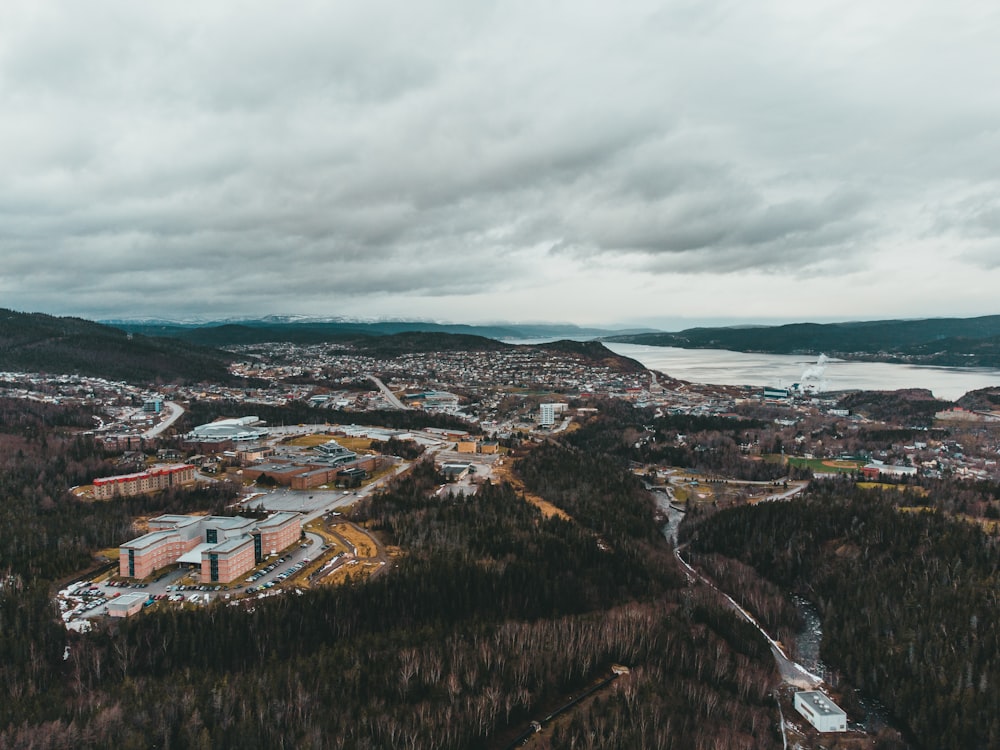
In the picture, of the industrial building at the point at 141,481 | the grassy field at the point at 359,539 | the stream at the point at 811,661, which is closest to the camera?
the stream at the point at 811,661

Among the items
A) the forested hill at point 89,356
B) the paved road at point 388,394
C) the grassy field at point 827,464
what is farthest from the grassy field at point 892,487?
the forested hill at point 89,356

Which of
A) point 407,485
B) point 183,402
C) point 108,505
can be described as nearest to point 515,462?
point 407,485

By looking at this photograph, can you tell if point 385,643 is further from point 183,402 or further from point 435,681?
point 183,402

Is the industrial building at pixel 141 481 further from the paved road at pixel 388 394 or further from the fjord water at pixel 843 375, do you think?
the fjord water at pixel 843 375

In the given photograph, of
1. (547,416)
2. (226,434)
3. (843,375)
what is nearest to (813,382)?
(843,375)

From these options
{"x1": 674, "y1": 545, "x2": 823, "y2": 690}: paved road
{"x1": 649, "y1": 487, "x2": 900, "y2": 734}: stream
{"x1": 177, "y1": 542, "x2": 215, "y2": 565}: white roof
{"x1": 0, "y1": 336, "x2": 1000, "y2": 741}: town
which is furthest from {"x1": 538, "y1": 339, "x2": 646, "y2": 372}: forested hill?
{"x1": 177, "y1": 542, "x2": 215, "y2": 565}: white roof

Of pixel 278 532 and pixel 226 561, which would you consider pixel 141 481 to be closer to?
pixel 278 532
